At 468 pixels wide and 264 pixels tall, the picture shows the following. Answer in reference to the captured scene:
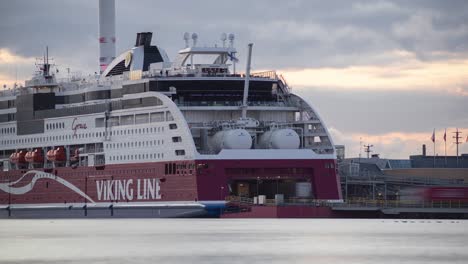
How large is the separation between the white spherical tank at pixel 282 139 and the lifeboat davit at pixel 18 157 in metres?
26.7

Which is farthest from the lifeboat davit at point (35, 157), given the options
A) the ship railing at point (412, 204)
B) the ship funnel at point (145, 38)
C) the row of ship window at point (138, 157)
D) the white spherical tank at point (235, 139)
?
the ship railing at point (412, 204)

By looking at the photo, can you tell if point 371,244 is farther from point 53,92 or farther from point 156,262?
point 53,92

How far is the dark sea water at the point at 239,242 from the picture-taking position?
77.6 meters

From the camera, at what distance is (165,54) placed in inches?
5285

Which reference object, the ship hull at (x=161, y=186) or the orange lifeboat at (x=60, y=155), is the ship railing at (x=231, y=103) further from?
the orange lifeboat at (x=60, y=155)

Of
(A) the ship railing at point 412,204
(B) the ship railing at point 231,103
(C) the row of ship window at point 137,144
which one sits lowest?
(A) the ship railing at point 412,204

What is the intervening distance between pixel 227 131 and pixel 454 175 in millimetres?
41375

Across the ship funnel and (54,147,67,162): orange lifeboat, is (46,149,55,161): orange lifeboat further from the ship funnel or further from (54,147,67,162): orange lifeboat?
the ship funnel

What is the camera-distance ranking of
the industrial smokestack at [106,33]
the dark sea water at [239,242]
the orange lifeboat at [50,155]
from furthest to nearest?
1. the industrial smokestack at [106,33]
2. the orange lifeboat at [50,155]
3. the dark sea water at [239,242]

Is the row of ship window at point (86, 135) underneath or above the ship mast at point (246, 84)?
underneath

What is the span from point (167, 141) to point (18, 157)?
24.2 metres

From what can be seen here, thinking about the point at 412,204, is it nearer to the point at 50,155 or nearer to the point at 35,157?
the point at 50,155

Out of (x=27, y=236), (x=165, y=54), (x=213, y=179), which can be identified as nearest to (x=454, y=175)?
(x=165, y=54)

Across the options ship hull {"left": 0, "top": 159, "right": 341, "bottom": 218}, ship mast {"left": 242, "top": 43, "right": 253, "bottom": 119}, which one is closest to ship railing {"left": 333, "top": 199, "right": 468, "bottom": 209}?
ship hull {"left": 0, "top": 159, "right": 341, "bottom": 218}
